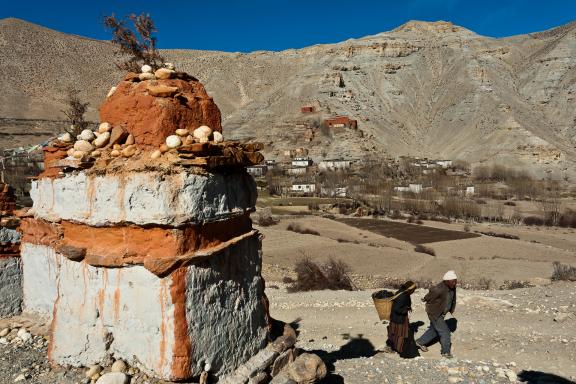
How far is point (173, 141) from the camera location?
383 cm

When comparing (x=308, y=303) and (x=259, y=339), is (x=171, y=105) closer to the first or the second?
(x=259, y=339)

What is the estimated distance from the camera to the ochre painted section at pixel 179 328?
361cm

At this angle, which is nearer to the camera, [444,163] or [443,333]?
[443,333]

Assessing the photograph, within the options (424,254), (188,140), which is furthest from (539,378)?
(424,254)

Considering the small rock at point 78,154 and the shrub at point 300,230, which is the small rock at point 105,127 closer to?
the small rock at point 78,154

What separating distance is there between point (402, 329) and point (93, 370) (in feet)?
15.8

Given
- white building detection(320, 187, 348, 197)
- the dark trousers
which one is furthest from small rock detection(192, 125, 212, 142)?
white building detection(320, 187, 348, 197)

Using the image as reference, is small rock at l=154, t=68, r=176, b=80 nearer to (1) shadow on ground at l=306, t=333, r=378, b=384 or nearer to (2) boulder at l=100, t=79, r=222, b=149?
(2) boulder at l=100, t=79, r=222, b=149

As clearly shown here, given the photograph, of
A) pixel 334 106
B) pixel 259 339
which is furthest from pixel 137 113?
pixel 334 106

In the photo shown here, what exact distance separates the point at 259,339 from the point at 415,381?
216 cm

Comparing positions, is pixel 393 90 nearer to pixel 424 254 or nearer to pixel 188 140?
pixel 424 254

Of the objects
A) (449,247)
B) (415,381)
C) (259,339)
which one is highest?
(259,339)

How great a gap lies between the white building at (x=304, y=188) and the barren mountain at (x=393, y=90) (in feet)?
72.0

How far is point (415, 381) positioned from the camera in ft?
17.6
